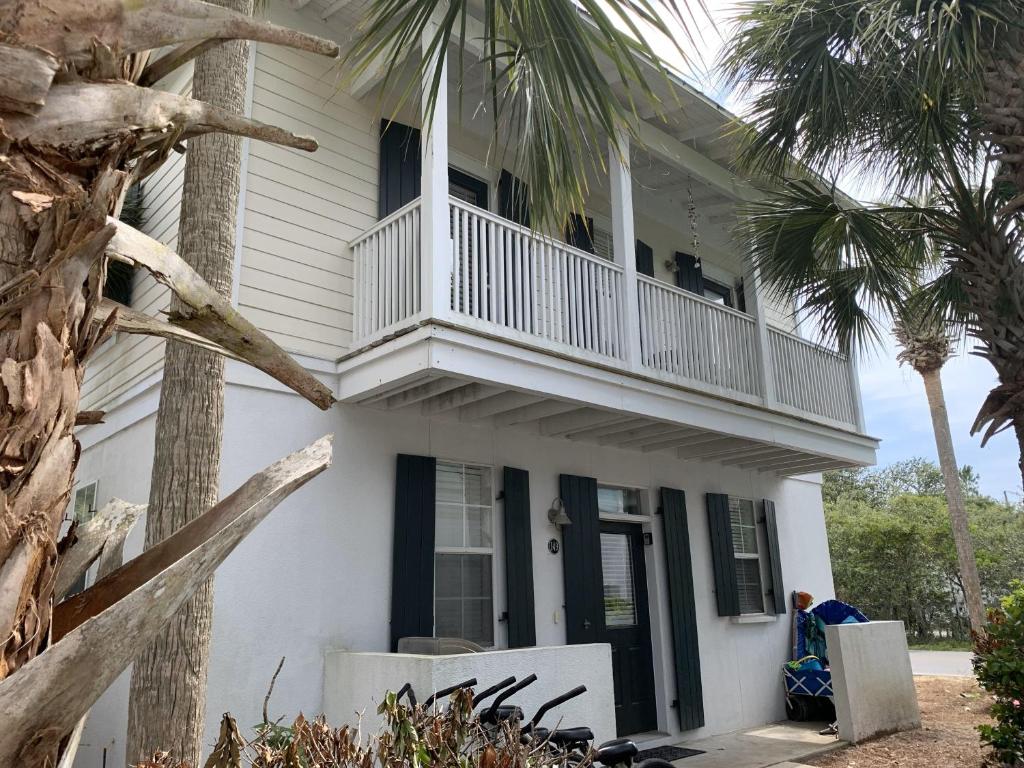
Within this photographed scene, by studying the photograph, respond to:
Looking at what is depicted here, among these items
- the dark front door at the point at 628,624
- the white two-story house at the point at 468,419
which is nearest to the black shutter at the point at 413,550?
the white two-story house at the point at 468,419

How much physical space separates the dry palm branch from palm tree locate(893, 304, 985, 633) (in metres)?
16.4

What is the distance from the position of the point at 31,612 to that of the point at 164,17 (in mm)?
950

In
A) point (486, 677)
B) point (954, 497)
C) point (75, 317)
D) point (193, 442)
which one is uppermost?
point (954, 497)

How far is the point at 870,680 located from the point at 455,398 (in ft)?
17.6

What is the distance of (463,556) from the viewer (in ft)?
23.1

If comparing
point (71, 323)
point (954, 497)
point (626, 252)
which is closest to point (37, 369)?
point (71, 323)

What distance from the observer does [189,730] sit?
336cm

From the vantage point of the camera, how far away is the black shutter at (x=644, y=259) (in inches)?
394

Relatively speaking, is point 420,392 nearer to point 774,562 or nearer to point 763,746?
point 763,746

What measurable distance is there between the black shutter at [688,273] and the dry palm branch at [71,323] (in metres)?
9.55

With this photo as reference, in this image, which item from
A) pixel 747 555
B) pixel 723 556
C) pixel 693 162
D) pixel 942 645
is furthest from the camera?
pixel 942 645

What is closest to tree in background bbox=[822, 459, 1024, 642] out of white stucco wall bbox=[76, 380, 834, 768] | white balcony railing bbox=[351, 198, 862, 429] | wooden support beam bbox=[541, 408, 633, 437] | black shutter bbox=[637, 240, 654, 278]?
white balcony railing bbox=[351, 198, 862, 429]

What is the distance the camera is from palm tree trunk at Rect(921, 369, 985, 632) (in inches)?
605

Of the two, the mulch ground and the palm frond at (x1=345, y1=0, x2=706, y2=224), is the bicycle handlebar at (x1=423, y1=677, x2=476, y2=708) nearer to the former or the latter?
the palm frond at (x1=345, y1=0, x2=706, y2=224)
